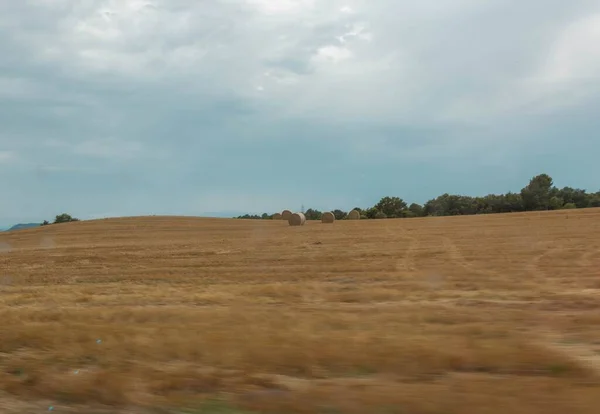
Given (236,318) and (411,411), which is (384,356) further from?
(236,318)

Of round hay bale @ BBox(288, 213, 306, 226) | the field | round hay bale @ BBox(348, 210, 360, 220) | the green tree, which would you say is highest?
the green tree

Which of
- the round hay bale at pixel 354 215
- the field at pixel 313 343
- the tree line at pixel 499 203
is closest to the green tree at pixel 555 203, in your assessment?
the tree line at pixel 499 203

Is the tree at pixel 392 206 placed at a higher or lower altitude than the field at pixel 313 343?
higher

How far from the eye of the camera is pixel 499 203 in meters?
80.5

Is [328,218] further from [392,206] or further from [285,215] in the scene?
[392,206]

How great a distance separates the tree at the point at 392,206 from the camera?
90.7 metres

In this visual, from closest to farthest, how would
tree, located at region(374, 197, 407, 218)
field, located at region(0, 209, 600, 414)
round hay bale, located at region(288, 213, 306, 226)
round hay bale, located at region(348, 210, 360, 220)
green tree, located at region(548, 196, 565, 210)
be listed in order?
field, located at region(0, 209, 600, 414), round hay bale, located at region(288, 213, 306, 226), round hay bale, located at region(348, 210, 360, 220), green tree, located at region(548, 196, 565, 210), tree, located at region(374, 197, 407, 218)

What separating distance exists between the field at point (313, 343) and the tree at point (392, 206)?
7432 centimetres

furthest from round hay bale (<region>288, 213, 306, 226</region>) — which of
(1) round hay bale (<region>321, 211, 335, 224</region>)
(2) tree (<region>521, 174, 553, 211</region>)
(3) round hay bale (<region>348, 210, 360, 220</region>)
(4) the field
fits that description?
(2) tree (<region>521, 174, 553, 211</region>)

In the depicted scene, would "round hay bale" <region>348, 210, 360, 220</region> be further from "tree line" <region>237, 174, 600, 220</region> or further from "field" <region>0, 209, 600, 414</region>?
"field" <region>0, 209, 600, 414</region>

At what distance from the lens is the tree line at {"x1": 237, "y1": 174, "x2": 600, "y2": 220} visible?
255 feet

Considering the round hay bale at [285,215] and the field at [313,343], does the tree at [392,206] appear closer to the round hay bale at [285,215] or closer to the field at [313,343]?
the round hay bale at [285,215]

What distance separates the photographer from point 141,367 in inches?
270

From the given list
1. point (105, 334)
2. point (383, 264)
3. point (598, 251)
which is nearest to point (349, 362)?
point (105, 334)
